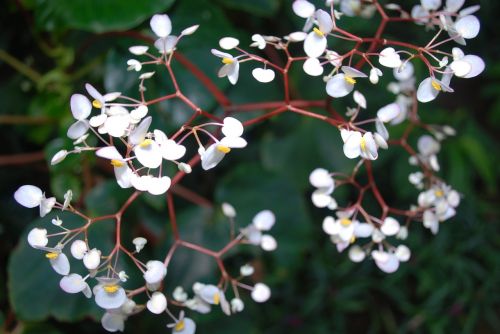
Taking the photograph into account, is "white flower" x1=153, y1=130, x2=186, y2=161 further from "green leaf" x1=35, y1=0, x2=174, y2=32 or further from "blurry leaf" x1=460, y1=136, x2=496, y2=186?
"blurry leaf" x1=460, y1=136, x2=496, y2=186

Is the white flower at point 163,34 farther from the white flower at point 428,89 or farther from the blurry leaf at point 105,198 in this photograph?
the blurry leaf at point 105,198

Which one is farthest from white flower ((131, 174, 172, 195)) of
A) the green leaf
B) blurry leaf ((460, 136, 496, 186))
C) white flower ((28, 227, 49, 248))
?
blurry leaf ((460, 136, 496, 186))

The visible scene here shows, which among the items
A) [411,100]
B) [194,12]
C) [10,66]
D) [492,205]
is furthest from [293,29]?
[492,205]

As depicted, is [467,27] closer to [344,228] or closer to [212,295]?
[344,228]

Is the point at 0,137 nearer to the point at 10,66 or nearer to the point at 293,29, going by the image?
the point at 10,66

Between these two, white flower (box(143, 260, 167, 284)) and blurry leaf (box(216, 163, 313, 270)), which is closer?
white flower (box(143, 260, 167, 284))

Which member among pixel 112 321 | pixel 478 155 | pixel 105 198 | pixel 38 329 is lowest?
pixel 478 155

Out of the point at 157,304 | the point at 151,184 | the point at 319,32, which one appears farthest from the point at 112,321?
the point at 319,32
